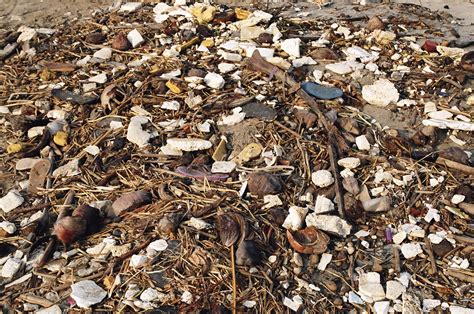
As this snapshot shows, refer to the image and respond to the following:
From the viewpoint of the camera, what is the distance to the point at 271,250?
2416mm

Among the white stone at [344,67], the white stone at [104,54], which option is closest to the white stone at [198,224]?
the white stone at [344,67]

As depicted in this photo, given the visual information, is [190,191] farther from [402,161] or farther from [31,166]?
[402,161]

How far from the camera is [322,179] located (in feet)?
8.89

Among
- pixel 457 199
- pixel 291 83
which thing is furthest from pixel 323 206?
pixel 291 83

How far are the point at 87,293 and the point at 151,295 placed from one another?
293mm

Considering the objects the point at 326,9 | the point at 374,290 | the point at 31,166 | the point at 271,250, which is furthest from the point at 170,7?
the point at 374,290

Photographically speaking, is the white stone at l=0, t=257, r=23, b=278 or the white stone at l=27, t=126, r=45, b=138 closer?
the white stone at l=0, t=257, r=23, b=278

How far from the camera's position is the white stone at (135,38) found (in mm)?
4012

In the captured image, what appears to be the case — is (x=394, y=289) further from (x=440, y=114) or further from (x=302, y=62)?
(x=302, y=62)

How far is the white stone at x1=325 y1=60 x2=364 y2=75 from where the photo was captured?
3576 mm

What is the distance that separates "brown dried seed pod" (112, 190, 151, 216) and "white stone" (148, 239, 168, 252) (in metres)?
0.28

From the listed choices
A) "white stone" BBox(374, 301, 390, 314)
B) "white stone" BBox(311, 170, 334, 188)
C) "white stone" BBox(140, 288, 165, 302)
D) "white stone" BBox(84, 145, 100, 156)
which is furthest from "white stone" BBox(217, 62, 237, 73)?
"white stone" BBox(374, 301, 390, 314)

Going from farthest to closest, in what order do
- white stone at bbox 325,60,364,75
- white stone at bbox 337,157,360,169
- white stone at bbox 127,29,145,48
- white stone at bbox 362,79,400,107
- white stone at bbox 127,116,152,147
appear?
1. white stone at bbox 127,29,145,48
2. white stone at bbox 325,60,364,75
3. white stone at bbox 362,79,400,107
4. white stone at bbox 127,116,152,147
5. white stone at bbox 337,157,360,169

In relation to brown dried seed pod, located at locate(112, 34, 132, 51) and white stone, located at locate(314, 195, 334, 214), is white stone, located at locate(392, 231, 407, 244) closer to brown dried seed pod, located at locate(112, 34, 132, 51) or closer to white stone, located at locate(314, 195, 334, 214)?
white stone, located at locate(314, 195, 334, 214)
